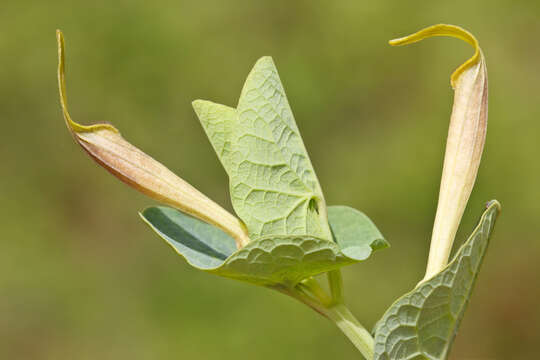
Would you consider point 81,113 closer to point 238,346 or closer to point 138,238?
point 138,238

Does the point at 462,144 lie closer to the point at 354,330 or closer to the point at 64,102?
the point at 354,330

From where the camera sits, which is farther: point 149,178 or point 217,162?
point 217,162

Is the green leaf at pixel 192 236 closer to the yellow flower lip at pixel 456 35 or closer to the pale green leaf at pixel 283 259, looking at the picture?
the pale green leaf at pixel 283 259

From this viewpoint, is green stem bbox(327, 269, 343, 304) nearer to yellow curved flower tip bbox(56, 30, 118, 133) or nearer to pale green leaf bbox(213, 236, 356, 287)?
pale green leaf bbox(213, 236, 356, 287)

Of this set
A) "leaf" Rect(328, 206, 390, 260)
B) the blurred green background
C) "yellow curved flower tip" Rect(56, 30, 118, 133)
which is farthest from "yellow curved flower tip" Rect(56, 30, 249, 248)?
the blurred green background

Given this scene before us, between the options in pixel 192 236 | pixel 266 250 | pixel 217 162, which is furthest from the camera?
pixel 217 162

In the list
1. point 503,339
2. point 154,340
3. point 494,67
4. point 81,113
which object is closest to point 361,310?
A: point 503,339

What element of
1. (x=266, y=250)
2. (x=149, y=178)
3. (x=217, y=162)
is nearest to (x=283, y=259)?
(x=266, y=250)
